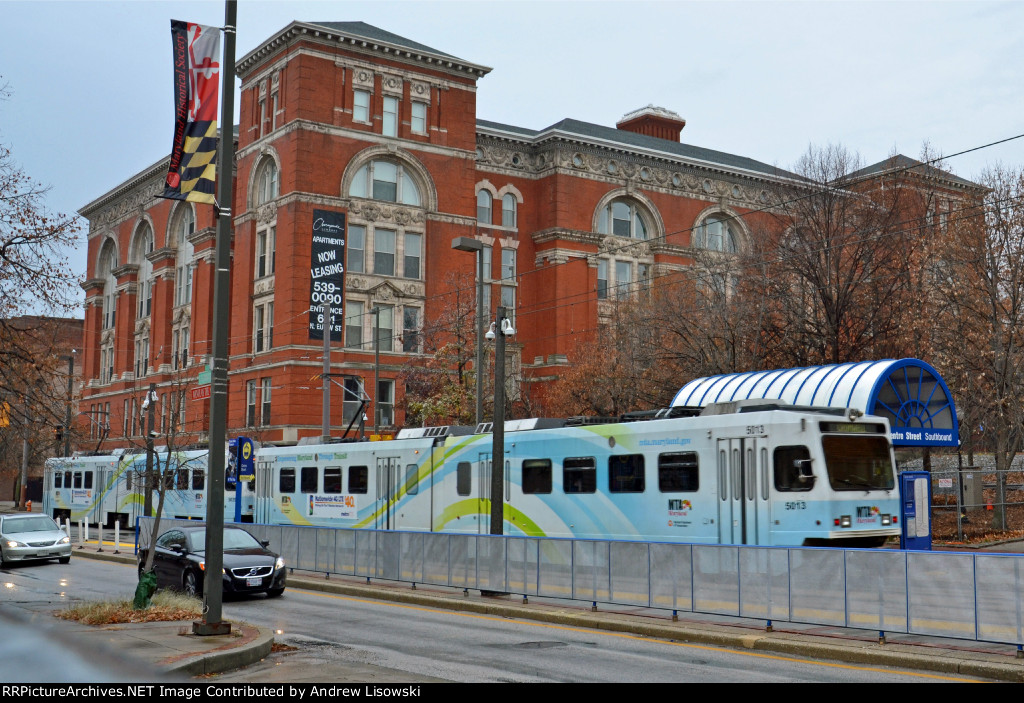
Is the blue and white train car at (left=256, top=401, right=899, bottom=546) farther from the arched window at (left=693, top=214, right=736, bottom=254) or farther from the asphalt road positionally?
the arched window at (left=693, top=214, right=736, bottom=254)

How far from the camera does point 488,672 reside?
12.3 m

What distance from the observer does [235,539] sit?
74.0ft

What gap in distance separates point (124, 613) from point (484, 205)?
52540mm

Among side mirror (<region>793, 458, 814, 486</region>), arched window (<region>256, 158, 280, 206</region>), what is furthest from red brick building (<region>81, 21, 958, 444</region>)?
side mirror (<region>793, 458, 814, 486</region>)

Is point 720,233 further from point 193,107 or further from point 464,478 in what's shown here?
point 193,107

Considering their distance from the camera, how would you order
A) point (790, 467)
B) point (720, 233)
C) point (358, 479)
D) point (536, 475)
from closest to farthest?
point (790, 467), point (536, 475), point (358, 479), point (720, 233)

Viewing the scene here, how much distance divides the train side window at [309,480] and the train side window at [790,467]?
17701mm

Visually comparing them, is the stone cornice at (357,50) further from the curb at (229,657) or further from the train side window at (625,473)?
the curb at (229,657)

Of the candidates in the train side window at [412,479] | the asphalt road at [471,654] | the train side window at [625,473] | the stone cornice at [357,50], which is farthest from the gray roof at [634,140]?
the asphalt road at [471,654]

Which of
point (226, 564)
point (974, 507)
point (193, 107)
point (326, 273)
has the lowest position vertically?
point (226, 564)

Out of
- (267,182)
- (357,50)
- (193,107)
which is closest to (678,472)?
(193,107)

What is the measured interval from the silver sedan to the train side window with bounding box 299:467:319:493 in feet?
23.2
